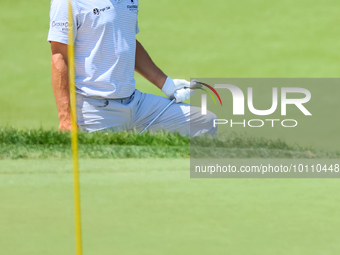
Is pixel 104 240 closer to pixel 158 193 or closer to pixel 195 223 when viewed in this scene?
pixel 195 223

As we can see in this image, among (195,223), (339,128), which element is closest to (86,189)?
(195,223)

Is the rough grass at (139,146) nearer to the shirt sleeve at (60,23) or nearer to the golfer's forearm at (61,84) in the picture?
the golfer's forearm at (61,84)

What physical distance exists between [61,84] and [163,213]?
1533mm

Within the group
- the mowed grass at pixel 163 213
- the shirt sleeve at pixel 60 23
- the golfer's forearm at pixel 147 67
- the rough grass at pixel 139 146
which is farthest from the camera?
the golfer's forearm at pixel 147 67

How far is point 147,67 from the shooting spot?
3.18 meters

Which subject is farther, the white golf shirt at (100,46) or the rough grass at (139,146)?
the white golf shirt at (100,46)

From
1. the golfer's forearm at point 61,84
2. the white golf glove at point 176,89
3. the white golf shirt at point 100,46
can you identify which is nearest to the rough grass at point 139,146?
the golfer's forearm at point 61,84

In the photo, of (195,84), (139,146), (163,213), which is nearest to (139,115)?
(195,84)

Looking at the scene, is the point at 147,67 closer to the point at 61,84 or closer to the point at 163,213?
the point at 61,84

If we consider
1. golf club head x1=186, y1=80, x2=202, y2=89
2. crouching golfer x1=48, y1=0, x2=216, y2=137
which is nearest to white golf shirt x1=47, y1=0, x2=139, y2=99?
crouching golfer x1=48, y1=0, x2=216, y2=137

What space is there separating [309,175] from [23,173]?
1152 millimetres

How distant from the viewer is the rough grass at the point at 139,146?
2158 millimetres

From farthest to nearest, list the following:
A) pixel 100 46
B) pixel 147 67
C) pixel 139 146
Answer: pixel 147 67
pixel 100 46
pixel 139 146

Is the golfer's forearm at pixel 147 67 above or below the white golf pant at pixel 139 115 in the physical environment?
above
